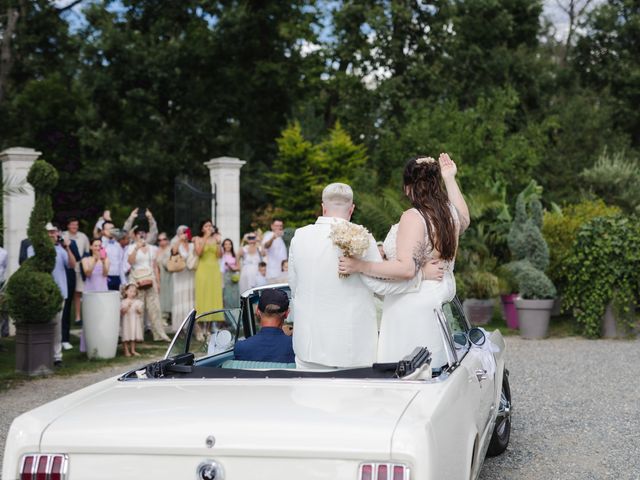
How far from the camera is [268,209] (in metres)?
24.9

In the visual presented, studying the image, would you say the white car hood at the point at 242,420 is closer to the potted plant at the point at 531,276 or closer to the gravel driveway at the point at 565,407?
the gravel driveway at the point at 565,407

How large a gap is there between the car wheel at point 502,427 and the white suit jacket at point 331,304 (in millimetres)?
2060

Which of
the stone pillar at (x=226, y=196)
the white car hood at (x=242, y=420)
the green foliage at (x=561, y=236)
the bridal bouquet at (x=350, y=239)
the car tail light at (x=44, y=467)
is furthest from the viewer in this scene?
the stone pillar at (x=226, y=196)

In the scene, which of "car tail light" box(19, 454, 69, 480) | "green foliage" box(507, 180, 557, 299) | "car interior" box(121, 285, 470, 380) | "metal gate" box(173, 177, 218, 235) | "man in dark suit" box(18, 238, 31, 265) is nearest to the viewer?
"car tail light" box(19, 454, 69, 480)

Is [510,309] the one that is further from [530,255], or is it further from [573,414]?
[573,414]

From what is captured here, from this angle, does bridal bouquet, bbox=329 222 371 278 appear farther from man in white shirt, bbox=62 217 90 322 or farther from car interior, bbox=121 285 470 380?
man in white shirt, bbox=62 217 90 322

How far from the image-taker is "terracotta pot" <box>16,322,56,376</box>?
34.1ft

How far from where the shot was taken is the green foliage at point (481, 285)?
1491 centimetres

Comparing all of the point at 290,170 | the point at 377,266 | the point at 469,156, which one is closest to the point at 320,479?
the point at 377,266

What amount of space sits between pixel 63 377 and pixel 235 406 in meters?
7.56

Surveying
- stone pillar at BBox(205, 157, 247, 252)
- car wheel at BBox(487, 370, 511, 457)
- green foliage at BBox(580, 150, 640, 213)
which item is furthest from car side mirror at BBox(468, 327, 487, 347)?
green foliage at BBox(580, 150, 640, 213)

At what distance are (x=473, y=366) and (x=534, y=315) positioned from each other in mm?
9659

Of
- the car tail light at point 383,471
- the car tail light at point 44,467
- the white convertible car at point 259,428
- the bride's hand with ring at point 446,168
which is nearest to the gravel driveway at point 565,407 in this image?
the bride's hand with ring at point 446,168

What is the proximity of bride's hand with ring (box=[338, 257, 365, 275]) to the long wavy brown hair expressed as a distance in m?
0.54
